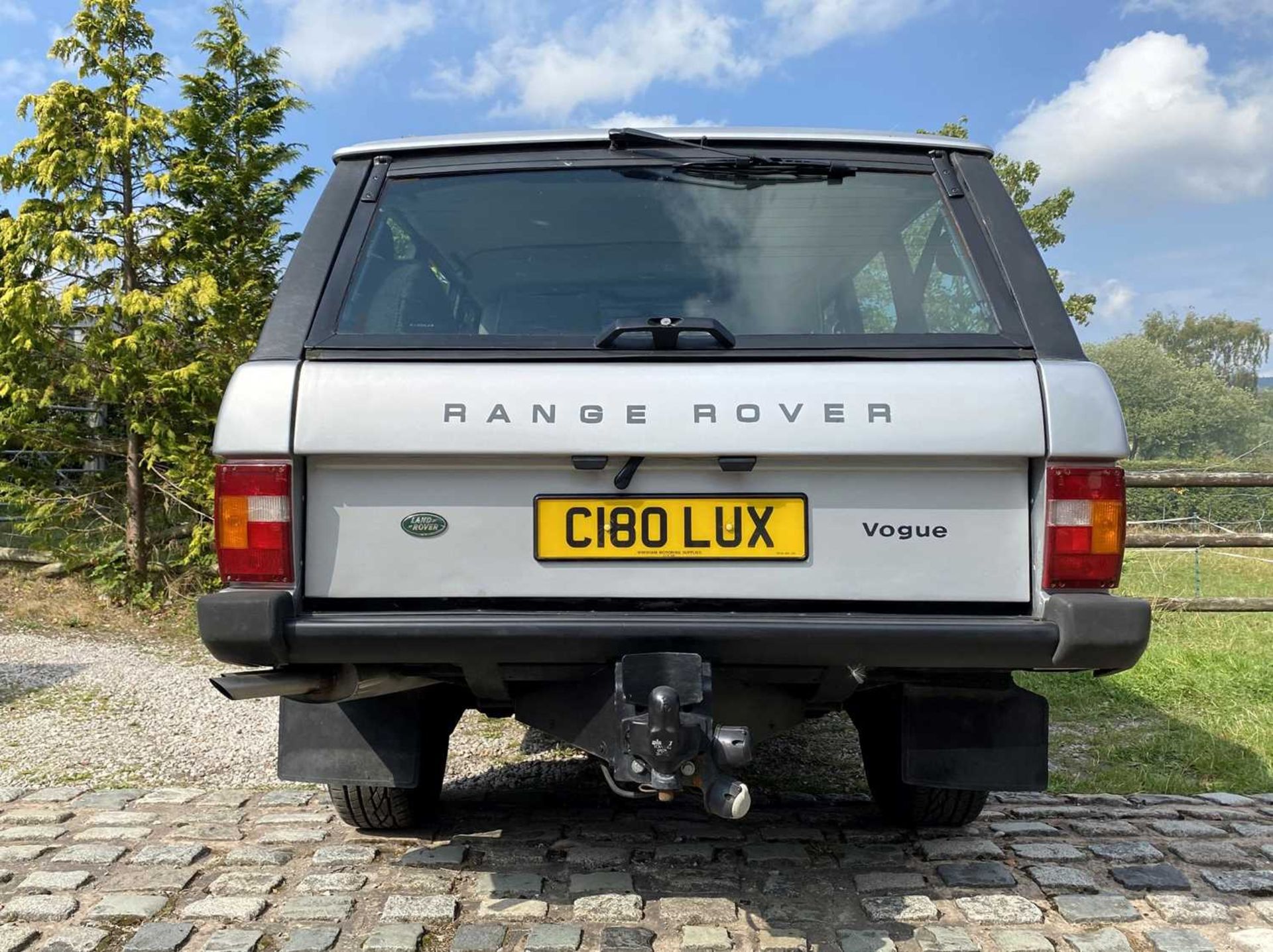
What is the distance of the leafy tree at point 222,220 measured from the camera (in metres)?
8.51

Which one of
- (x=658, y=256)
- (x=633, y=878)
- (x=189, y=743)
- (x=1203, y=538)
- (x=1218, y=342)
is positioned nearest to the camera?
(x=658, y=256)

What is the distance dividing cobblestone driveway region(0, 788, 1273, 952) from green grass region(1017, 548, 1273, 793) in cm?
40

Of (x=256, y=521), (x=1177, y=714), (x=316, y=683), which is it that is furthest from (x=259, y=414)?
(x=1177, y=714)

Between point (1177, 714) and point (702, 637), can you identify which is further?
point (1177, 714)

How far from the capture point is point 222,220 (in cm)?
913

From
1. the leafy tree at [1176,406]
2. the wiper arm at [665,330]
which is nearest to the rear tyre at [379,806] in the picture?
the wiper arm at [665,330]

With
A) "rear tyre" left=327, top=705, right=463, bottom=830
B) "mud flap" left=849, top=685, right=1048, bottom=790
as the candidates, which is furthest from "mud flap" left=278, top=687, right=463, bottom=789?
"mud flap" left=849, top=685, right=1048, bottom=790

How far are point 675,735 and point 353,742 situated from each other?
3.82 feet

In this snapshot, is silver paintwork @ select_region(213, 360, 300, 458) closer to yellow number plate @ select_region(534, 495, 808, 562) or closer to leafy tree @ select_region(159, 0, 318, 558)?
yellow number plate @ select_region(534, 495, 808, 562)

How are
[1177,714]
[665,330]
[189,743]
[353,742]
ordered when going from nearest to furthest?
[665,330] < [353,742] < [189,743] < [1177,714]

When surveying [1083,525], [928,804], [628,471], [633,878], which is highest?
[628,471]

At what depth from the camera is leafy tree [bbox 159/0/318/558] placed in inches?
335

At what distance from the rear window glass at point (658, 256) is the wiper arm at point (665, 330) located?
0.09 meters

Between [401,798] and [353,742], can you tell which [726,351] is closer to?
[353,742]
